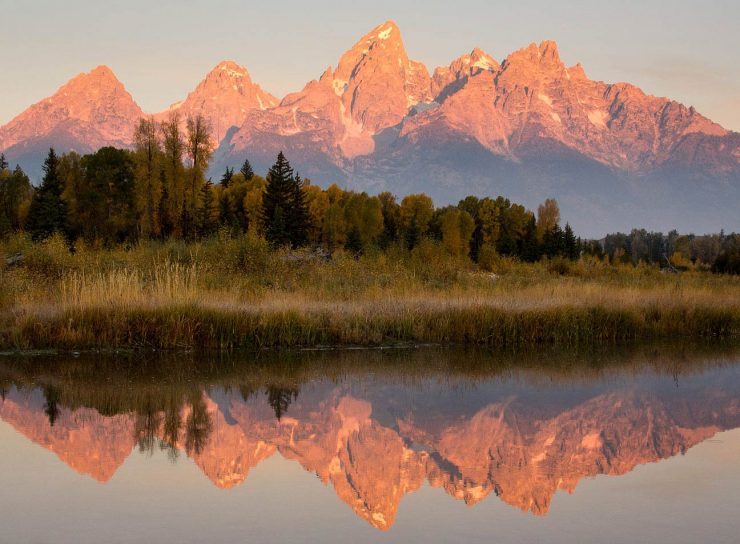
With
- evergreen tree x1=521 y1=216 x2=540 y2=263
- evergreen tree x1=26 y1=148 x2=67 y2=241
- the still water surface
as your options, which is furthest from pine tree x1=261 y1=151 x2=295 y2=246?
the still water surface

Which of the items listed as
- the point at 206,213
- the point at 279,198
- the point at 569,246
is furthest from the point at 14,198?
the point at 569,246

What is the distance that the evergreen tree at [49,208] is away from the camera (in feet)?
174

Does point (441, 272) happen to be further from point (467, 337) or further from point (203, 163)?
point (203, 163)

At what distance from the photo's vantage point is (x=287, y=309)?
16.2 m

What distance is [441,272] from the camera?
91.2ft

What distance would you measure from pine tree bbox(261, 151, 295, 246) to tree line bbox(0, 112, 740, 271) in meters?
0.07

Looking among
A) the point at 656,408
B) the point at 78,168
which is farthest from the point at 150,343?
the point at 78,168

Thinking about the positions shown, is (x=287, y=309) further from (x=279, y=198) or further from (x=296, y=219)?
(x=279, y=198)

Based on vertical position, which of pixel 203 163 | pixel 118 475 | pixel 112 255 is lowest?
pixel 118 475

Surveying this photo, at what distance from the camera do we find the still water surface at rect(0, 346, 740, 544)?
254 inches

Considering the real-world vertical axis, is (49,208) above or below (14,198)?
below

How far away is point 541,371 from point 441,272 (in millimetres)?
14427

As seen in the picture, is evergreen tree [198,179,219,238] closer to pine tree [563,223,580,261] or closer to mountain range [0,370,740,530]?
pine tree [563,223,580,261]

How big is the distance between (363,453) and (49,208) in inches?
1960
